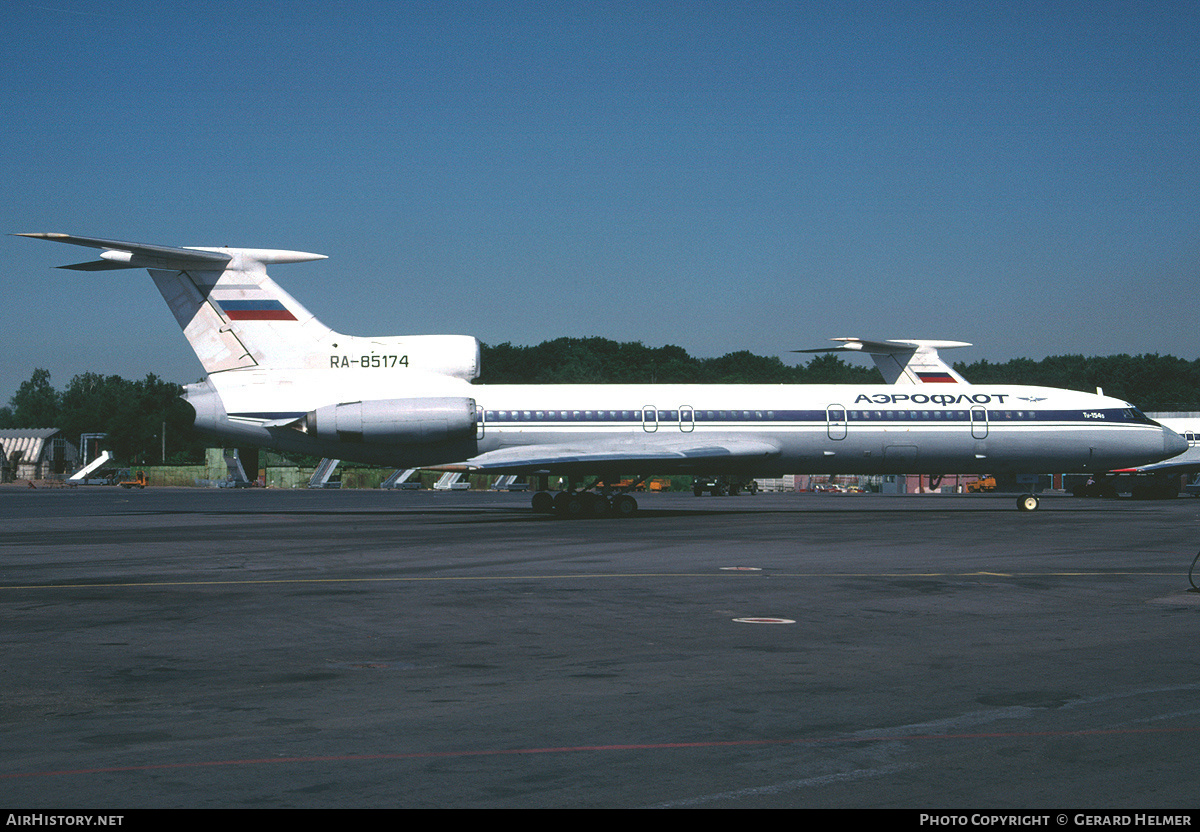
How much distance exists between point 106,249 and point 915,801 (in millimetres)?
26467

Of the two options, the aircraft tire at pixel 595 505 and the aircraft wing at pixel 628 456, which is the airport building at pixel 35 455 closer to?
the aircraft wing at pixel 628 456

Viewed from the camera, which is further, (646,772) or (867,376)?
(867,376)

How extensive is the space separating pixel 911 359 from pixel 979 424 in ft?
43.6

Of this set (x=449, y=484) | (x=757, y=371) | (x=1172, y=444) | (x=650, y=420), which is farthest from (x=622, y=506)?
(x=757, y=371)

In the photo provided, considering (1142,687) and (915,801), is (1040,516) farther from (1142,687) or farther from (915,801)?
(915,801)

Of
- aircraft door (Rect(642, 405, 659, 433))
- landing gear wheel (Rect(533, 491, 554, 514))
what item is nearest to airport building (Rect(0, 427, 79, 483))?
landing gear wheel (Rect(533, 491, 554, 514))

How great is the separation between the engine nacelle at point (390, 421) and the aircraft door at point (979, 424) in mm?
15813

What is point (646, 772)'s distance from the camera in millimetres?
4941

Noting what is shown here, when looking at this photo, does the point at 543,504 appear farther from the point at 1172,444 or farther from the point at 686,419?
the point at 1172,444

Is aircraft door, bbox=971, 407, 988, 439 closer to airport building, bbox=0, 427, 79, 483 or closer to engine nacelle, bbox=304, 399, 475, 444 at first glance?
engine nacelle, bbox=304, 399, 475, 444

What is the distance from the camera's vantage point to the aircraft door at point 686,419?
30422 mm

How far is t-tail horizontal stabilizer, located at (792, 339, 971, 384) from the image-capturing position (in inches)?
1731

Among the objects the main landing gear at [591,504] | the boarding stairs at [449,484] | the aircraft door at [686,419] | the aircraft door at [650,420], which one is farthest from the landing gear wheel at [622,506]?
the boarding stairs at [449,484]

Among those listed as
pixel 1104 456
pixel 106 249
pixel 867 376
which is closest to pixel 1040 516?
pixel 1104 456
